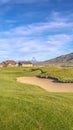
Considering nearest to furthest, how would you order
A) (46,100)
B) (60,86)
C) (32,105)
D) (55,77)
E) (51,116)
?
(51,116)
(32,105)
(46,100)
(60,86)
(55,77)

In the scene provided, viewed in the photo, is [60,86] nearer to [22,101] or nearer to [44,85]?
[44,85]

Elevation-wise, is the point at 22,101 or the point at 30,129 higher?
the point at 22,101

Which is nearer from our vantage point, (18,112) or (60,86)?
(18,112)

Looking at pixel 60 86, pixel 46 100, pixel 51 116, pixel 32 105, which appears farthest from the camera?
pixel 60 86

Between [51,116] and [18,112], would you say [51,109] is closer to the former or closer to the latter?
[51,116]

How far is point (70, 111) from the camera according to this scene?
15.9m

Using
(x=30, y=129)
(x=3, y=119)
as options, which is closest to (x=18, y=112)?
(x=3, y=119)

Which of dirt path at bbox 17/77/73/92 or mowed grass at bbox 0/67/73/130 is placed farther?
dirt path at bbox 17/77/73/92

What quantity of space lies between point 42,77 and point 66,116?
27.8 meters

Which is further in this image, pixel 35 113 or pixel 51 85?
pixel 51 85

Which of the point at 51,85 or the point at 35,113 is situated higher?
the point at 51,85

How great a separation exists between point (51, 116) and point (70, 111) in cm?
134

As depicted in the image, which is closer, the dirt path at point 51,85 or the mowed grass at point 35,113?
the mowed grass at point 35,113

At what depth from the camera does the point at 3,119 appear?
15.2 m
